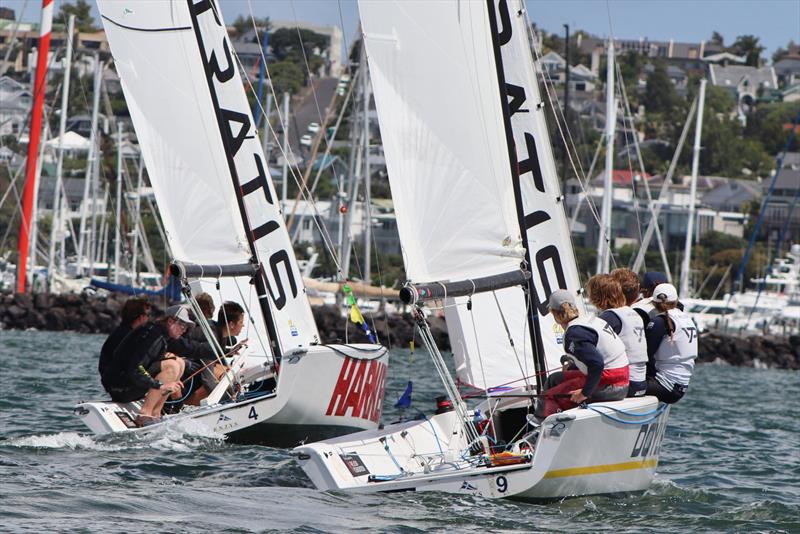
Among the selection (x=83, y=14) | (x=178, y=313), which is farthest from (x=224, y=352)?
(x=83, y=14)

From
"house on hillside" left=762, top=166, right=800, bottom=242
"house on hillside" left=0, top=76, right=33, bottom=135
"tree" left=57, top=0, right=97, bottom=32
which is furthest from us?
"tree" left=57, top=0, right=97, bottom=32

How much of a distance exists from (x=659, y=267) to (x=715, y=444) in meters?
50.7

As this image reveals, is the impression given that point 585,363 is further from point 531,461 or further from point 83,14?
point 83,14

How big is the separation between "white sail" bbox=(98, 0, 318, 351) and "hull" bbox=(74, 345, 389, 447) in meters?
1.12

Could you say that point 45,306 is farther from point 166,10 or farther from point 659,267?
point 659,267

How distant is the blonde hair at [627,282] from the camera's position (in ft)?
29.7

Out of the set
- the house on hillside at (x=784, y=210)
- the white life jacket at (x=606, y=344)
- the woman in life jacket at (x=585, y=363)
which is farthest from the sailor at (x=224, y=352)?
the house on hillside at (x=784, y=210)

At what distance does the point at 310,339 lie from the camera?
42.9 feet

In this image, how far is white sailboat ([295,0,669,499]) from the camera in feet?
29.3

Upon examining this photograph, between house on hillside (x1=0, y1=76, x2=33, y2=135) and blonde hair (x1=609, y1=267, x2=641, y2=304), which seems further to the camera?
house on hillside (x1=0, y1=76, x2=33, y2=135)

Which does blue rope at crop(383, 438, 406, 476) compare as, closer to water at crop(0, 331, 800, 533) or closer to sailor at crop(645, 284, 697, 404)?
water at crop(0, 331, 800, 533)

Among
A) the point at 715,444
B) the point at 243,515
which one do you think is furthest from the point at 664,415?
the point at 715,444

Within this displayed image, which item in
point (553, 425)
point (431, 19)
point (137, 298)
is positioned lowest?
point (553, 425)

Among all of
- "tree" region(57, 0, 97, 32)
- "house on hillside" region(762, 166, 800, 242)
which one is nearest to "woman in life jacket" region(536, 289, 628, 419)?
"house on hillside" region(762, 166, 800, 242)
